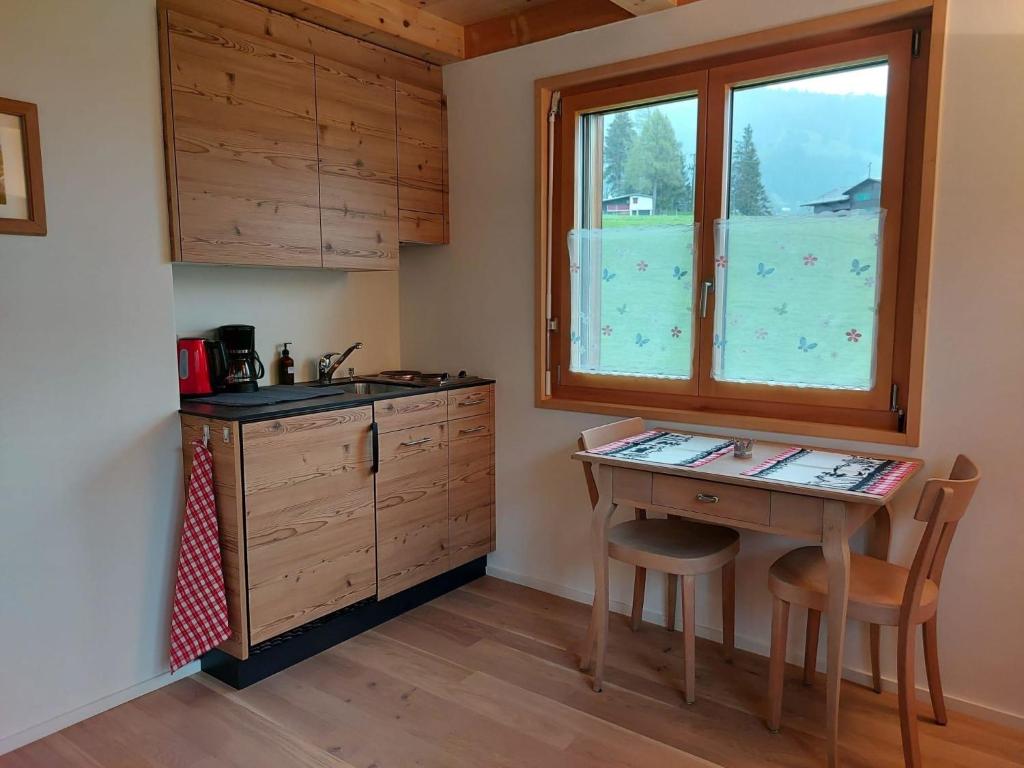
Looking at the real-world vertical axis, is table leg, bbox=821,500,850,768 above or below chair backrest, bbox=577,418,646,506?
below

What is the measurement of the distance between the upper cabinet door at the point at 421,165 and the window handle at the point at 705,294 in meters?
1.26

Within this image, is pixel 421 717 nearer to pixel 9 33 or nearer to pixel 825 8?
pixel 9 33

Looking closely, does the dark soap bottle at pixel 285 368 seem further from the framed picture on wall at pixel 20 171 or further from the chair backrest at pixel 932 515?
the chair backrest at pixel 932 515

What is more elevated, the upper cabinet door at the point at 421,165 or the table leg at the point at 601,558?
the upper cabinet door at the point at 421,165

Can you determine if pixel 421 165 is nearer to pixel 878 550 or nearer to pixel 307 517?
pixel 307 517

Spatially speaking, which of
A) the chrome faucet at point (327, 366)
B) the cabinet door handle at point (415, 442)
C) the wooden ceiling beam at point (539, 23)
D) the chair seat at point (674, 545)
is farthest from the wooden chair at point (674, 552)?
the wooden ceiling beam at point (539, 23)

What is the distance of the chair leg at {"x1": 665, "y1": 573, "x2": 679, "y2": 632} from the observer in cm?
274

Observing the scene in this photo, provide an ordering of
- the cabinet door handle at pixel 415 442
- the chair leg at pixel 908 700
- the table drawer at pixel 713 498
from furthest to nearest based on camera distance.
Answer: the cabinet door handle at pixel 415 442
the table drawer at pixel 713 498
the chair leg at pixel 908 700

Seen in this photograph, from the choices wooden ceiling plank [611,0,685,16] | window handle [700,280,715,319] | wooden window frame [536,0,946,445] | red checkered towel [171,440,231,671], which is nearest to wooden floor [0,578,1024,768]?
red checkered towel [171,440,231,671]

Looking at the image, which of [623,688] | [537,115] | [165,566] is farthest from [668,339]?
[165,566]

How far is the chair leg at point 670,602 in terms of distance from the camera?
8.98 ft

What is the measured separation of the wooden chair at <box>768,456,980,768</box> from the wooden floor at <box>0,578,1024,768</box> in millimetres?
145

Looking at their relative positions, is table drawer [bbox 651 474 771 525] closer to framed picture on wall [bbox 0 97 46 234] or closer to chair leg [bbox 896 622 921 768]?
chair leg [bbox 896 622 921 768]

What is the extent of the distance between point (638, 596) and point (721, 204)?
1499 mm
